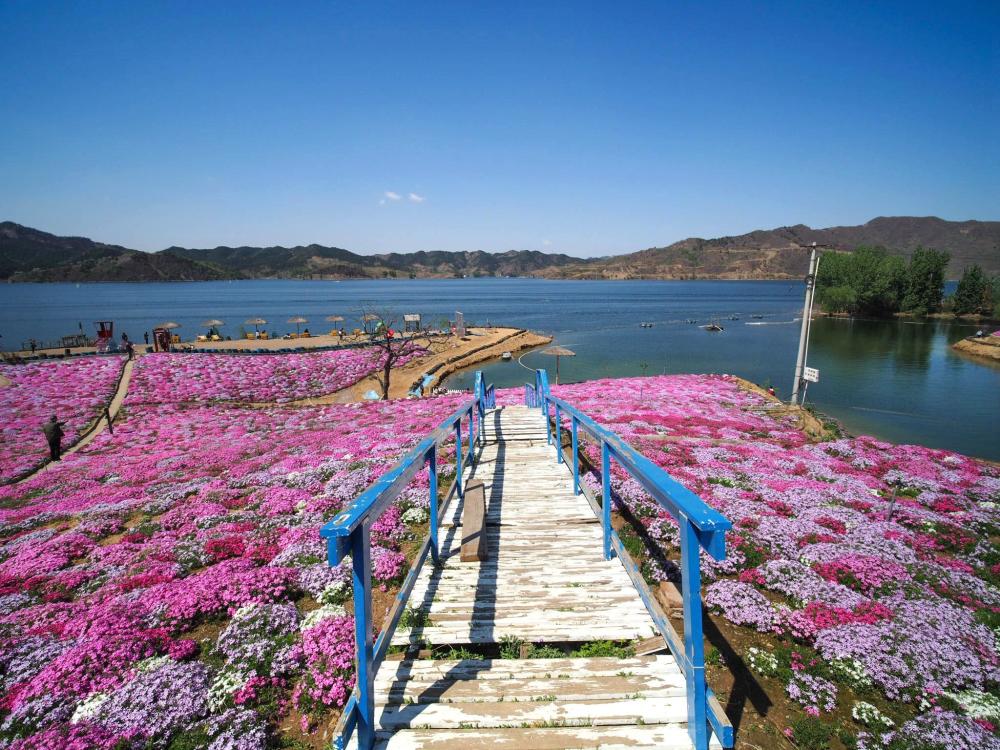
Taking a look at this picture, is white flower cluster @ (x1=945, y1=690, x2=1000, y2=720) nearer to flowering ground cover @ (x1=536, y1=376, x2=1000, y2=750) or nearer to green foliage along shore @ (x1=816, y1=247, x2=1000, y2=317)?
flowering ground cover @ (x1=536, y1=376, x2=1000, y2=750)

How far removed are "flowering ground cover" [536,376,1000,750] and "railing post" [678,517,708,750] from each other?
2.08 metres

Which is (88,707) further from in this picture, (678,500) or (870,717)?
(870,717)

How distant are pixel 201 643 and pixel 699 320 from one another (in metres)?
112

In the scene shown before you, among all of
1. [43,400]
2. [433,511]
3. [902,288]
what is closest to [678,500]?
[433,511]

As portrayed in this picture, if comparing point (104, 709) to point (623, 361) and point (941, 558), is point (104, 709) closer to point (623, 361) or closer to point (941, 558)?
point (941, 558)

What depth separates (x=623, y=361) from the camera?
5531 centimetres

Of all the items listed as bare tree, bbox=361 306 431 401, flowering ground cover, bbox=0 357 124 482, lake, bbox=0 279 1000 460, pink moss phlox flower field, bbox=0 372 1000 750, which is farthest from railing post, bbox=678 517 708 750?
lake, bbox=0 279 1000 460

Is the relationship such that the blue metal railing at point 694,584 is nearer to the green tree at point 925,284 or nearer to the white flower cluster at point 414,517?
the white flower cluster at point 414,517

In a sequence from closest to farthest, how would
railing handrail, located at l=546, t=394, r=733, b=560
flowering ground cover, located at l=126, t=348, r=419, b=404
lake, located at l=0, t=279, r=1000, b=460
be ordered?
railing handrail, located at l=546, t=394, r=733, b=560, lake, located at l=0, t=279, r=1000, b=460, flowering ground cover, located at l=126, t=348, r=419, b=404

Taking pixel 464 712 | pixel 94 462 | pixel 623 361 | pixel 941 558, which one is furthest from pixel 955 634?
pixel 623 361

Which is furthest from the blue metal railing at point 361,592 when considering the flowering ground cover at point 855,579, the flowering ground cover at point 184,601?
the flowering ground cover at point 855,579

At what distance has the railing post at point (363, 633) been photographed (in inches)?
130

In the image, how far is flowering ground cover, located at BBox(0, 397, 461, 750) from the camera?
15.7 feet

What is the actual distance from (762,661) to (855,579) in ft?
9.92
